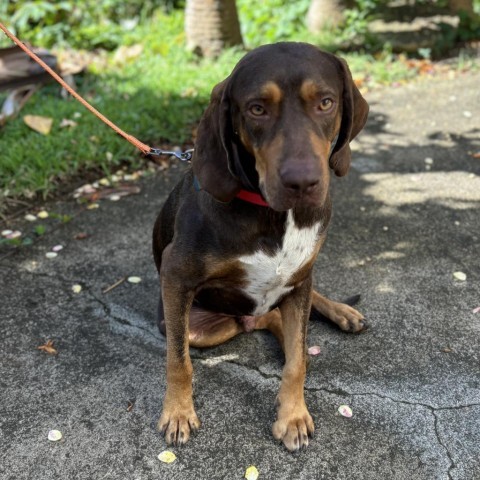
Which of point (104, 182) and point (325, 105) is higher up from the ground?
point (325, 105)

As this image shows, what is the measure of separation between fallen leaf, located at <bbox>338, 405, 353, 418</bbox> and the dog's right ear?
1274 millimetres

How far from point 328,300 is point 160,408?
3.93ft

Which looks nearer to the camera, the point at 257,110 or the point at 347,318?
the point at 257,110

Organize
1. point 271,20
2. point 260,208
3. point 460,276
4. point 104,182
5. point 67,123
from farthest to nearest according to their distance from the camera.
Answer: point 271,20 → point 67,123 → point 104,182 → point 460,276 → point 260,208

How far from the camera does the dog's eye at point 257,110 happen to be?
2.35 metres

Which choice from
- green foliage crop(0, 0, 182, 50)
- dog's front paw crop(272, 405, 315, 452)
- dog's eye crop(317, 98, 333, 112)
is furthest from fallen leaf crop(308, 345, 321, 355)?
green foliage crop(0, 0, 182, 50)

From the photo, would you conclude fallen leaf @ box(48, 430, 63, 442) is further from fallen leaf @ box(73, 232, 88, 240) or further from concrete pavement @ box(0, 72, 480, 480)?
fallen leaf @ box(73, 232, 88, 240)

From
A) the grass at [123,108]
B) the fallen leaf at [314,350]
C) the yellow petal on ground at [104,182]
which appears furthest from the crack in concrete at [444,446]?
the grass at [123,108]

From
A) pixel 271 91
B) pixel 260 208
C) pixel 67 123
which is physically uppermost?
pixel 271 91

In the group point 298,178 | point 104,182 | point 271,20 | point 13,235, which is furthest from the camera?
point 271,20

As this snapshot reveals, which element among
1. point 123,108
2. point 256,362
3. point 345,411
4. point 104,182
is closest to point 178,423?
point 256,362

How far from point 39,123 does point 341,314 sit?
12.2ft

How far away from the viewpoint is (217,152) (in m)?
2.51

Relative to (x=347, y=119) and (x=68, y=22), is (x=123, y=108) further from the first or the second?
(x=347, y=119)
